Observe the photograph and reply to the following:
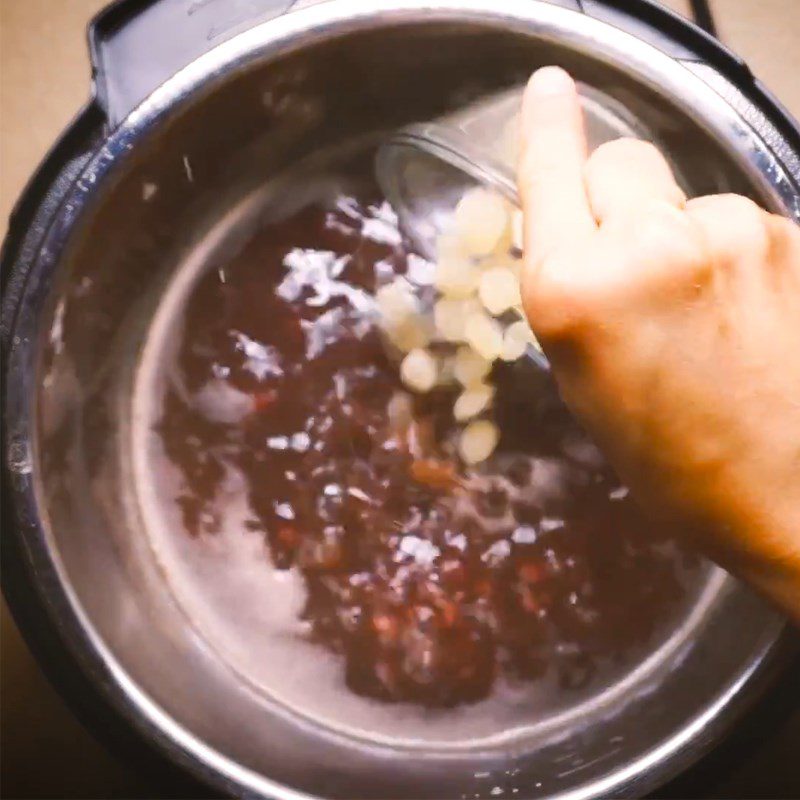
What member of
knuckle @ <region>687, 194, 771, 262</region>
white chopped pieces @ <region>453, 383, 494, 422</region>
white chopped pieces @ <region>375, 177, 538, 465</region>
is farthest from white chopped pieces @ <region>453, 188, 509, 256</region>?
knuckle @ <region>687, 194, 771, 262</region>

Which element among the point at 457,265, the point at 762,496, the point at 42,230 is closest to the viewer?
the point at 762,496

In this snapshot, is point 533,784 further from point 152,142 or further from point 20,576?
point 152,142

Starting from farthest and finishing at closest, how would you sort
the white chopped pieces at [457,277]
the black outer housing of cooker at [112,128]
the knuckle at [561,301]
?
the white chopped pieces at [457,277], the black outer housing of cooker at [112,128], the knuckle at [561,301]

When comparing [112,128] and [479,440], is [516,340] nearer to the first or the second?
[479,440]

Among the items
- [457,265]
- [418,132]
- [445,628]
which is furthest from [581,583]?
[418,132]

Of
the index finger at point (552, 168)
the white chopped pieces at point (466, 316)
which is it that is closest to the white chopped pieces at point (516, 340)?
the white chopped pieces at point (466, 316)

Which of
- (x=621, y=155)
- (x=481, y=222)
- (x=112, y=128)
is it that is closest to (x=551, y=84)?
(x=621, y=155)

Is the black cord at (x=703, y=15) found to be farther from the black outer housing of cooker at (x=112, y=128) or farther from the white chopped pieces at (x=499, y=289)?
the white chopped pieces at (x=499, y=289)
